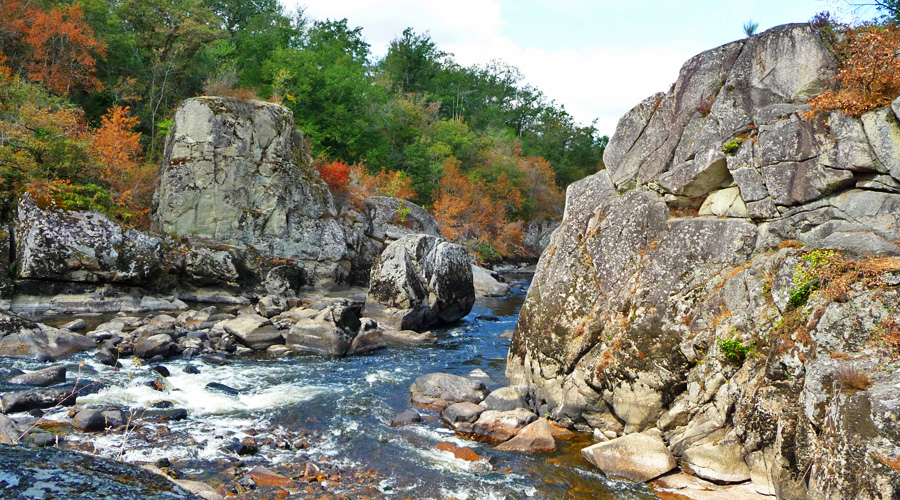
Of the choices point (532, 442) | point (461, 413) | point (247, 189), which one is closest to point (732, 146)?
point (532, 442)

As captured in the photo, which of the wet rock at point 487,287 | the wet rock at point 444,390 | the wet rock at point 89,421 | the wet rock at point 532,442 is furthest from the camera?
the wet rock at point 487,287

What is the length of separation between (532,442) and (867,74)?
9.43 meters

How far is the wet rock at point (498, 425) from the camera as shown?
39.6 ft

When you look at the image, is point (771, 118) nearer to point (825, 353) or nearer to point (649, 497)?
point (825, 353)

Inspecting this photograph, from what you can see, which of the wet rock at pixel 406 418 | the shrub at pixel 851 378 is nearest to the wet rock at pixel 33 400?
the wet rock at pixel 406 418

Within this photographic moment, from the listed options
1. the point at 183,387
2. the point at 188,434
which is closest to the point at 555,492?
the point at 188,434

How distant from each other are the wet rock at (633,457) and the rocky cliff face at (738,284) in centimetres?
45

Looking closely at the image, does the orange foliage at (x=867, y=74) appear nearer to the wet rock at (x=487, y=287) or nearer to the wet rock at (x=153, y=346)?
the wet rock at (x=153, y=346)

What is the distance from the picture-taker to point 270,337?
19203 millimetres

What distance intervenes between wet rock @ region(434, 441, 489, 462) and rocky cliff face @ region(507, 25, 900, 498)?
264 cm

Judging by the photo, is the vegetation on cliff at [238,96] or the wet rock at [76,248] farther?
the vegetation on cliff at [238,96]

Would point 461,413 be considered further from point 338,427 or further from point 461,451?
point 338,427

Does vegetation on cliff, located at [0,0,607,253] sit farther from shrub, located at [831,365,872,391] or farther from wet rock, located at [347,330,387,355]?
shrub, located at [831,365,872,391]

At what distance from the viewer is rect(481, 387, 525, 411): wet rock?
13156 mm
